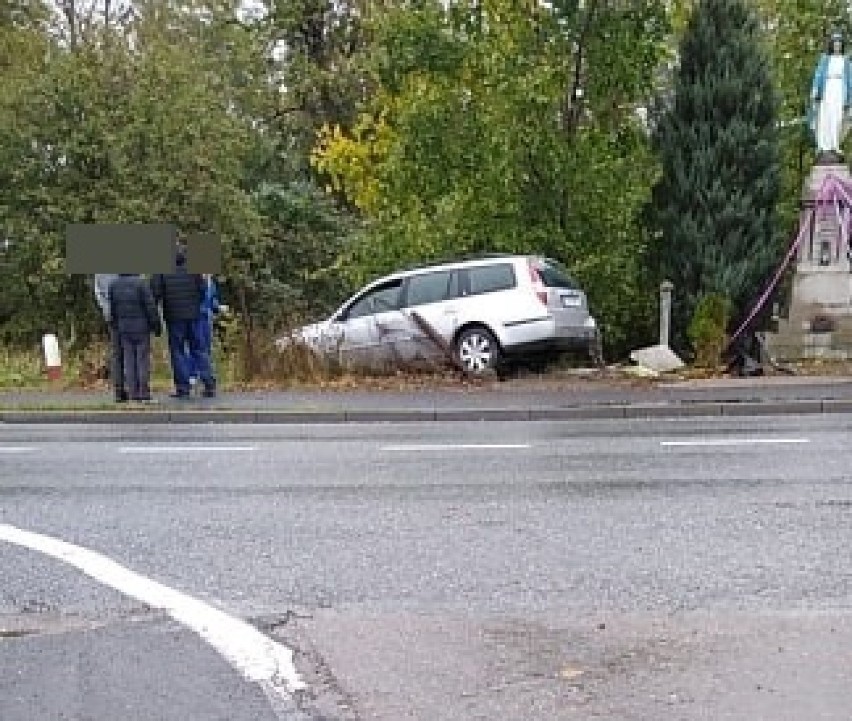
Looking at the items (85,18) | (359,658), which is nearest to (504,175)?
(359,658)

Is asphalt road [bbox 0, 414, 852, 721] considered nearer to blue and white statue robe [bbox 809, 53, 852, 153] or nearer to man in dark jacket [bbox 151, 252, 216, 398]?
man in dark jacket [bbox 151, 252, 216, 398]

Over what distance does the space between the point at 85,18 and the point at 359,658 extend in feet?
118

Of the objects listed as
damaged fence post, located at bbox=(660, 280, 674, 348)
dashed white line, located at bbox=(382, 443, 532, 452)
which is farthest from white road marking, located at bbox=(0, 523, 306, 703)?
damaged fence post, located at bbox=(660, 280, 674, 348)

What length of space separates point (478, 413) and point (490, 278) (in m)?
3.38

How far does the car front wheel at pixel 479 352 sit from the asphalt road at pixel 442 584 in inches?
244

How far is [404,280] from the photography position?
18609 mm

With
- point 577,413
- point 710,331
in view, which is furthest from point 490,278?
point 577,413

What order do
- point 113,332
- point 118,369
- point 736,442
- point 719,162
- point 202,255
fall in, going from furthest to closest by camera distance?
point 719,162 < point 202,255 < point 118,369 < point 113,332 < point 736,442

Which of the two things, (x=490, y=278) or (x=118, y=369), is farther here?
(x=490, y=278)

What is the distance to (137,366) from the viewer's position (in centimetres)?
1644

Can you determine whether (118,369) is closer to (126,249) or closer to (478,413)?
(126,249)

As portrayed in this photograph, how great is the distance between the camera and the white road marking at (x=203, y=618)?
530cm

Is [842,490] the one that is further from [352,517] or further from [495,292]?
[495,292]

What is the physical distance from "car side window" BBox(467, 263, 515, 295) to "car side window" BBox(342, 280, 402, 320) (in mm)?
1056
